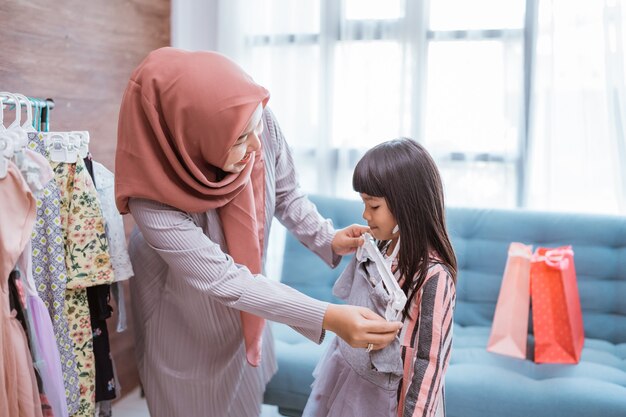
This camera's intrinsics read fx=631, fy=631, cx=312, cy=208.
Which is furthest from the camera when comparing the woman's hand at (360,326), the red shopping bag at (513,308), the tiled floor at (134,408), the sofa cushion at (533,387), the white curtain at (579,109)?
the tiled floor at (134,408)

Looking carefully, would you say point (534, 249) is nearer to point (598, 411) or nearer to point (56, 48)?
point (598, 411)

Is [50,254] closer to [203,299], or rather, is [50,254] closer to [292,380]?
[203,299]

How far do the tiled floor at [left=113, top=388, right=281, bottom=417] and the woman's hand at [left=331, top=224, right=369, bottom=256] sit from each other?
1208 mm

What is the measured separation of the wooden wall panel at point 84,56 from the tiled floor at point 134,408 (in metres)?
0.05

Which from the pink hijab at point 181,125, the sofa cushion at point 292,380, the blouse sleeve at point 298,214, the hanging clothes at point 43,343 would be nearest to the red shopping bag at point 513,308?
the sofa cushion at point 292,380

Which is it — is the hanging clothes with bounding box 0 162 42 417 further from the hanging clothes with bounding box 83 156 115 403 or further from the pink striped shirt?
the pink striped shirt

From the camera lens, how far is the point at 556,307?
2.21 meters

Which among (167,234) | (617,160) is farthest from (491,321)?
(167,234)

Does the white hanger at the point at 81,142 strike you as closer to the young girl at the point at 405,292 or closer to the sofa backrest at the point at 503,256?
the young girl at the point at 405,292

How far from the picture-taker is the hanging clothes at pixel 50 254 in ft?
5.03

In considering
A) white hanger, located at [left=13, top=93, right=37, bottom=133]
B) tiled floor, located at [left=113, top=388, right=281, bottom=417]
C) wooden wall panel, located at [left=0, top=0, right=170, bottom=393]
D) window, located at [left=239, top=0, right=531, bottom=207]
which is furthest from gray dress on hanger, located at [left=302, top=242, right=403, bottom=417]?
window, located at [left=239, top=0, right=531, bottom=207]

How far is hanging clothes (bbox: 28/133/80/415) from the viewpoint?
5.03ft

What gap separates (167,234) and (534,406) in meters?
1.25

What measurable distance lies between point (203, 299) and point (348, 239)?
0.40 metres
